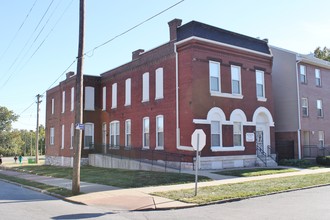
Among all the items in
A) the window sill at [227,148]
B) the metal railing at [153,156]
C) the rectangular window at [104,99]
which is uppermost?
the rectangular window at [104,99]

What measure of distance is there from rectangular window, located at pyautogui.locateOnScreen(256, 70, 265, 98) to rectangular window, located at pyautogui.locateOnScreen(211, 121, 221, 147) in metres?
5.01

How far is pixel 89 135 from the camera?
33.6 metres

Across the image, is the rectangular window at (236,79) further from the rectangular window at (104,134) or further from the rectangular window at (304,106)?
the rectangular window at (104,134)

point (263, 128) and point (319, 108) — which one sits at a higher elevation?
point (319, 108)

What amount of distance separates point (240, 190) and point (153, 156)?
12.1m

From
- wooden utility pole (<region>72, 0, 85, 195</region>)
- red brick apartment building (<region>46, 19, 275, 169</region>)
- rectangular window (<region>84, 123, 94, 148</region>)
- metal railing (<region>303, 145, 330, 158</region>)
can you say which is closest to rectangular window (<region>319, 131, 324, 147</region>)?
metal railing (<region>303, 145, 330, 158</region>)

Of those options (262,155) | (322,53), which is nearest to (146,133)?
(262,155)

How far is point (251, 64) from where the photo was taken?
26.0m

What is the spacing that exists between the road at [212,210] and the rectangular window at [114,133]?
59.6ft

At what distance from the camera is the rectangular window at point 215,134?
909 inches

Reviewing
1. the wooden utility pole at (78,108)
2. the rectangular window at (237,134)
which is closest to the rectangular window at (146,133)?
the rectangular window at (237,134)

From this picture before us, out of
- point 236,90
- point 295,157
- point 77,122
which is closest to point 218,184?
point 77,122

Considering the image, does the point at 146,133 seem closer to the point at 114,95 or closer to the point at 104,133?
the point at 114,95

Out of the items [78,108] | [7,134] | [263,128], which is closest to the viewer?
[78,108]
